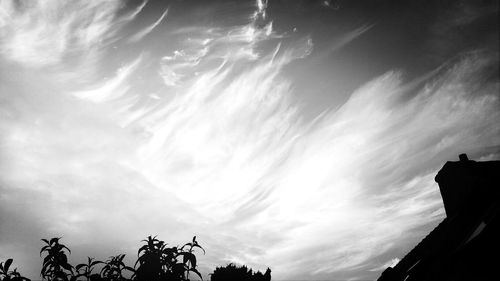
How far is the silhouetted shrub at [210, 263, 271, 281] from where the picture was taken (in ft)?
58.0

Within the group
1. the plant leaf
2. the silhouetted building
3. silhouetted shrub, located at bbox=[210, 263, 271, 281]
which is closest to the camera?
the silhouetted building

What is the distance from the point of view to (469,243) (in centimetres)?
302

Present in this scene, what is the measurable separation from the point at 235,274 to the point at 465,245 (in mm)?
16997

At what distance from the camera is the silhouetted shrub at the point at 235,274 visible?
696 inches

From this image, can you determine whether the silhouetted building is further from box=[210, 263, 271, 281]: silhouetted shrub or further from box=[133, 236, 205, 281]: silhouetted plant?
box=[210, 263, 271, 281]: silhouetted shrub

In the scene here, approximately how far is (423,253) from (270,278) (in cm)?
1349

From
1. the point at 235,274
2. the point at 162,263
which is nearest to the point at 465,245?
the point at 162,263

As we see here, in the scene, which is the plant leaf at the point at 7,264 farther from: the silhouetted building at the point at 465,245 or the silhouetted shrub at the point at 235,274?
the silhouetted shrub at the point at 235,274

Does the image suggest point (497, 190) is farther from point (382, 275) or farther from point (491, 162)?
point (491, 162)

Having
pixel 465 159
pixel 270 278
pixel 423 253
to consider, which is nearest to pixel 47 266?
pixel 423 253

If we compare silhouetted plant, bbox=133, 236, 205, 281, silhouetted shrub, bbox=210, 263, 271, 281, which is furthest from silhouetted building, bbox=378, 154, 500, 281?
silhouetted shrub, bbox=210, 263, 271, 281

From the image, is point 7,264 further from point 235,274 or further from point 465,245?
Result: point 235,274

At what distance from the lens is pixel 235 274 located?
17.8 meters

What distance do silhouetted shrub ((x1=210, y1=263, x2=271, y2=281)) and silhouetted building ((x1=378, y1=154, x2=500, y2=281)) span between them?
1068cm
